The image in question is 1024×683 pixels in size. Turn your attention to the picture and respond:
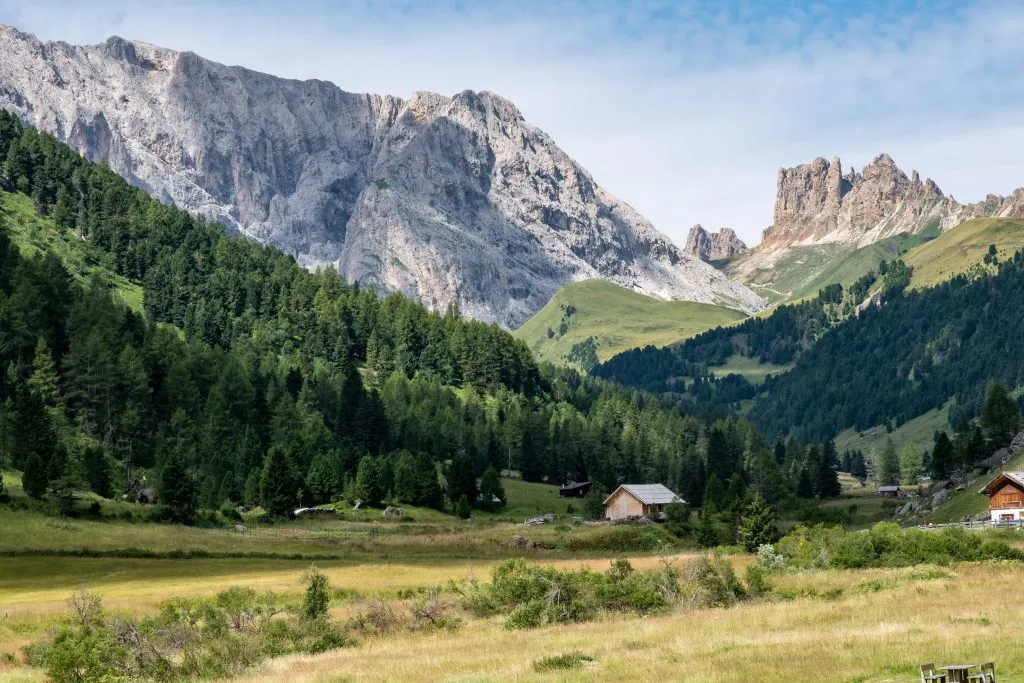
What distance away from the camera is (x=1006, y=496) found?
108438 mm

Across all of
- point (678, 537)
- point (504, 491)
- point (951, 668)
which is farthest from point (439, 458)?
point (951, 668)

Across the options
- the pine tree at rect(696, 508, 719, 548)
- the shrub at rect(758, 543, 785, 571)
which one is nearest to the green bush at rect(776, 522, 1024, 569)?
the shrub at rect(758, 543, 785, 571)

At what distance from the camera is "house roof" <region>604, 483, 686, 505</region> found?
14862 centimetres

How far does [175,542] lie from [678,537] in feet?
186

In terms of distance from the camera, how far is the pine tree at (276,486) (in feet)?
420

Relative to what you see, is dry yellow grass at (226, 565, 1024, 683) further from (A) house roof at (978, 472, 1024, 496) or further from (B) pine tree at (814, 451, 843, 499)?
(B) pine tree at (814, 451, 843, 499)

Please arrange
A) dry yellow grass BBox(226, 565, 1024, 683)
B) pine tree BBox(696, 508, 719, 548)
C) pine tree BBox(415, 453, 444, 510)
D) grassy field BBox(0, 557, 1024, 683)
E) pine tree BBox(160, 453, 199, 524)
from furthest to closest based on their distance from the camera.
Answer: pine tree BBox(415, 453, 444, 510)
pine tree BBox(696, 508, 719, 548)
pine tree BBox(160, 453, 199, 524)
grassy field BBox(0, 557, 1024, 683)
dry yellow grass BBox(226, 565, 1024, 683)

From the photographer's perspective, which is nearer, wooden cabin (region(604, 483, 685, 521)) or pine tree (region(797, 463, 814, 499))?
wooden cabin (region(604, 483, 685, 521))

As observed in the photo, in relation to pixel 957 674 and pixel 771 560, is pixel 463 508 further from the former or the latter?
pixel 957 674

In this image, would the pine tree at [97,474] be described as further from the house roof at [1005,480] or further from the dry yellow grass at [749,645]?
the house roof at [1005,480]

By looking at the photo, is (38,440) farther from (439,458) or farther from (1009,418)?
(1009,418)

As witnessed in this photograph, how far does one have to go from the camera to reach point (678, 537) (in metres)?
125

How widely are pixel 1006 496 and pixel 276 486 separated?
3124 inches

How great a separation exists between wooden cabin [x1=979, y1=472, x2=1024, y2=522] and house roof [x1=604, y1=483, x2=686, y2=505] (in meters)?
47.9
